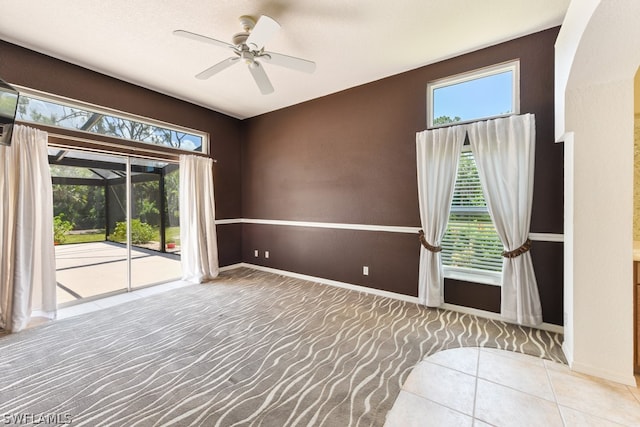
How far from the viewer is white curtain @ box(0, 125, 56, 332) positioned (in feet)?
8.70

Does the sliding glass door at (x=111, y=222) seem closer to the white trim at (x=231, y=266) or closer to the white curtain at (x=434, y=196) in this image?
the white trim at (x=231, y=266)

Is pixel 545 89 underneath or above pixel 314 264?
above

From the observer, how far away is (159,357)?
221cm

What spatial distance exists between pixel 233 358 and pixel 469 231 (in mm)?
2870

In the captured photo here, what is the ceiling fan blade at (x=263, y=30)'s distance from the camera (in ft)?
6.23

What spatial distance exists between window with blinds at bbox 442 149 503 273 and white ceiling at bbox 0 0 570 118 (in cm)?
127

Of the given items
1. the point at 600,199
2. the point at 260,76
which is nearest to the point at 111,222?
the point at 260,76

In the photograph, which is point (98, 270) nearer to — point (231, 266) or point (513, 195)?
point (231, 266)

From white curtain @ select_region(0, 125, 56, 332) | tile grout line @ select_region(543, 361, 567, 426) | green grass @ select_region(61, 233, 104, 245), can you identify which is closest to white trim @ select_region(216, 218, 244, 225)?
green grass @ select_region(61, 233, 104, 245)

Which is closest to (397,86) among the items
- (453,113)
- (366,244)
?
(453,113)

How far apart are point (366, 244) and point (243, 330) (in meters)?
1.99

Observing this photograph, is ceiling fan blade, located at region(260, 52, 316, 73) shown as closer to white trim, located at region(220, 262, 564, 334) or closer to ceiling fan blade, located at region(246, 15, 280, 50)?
ceiling fan blade, located at region(246, 15, 280, 50)

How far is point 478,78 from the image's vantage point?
300 centimetres

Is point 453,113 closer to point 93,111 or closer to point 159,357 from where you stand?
point 159,357
